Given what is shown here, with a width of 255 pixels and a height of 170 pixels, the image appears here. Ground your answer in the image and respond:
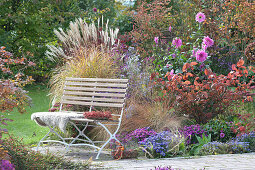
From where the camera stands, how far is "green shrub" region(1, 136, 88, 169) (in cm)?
297

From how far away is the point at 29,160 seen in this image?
3.06m

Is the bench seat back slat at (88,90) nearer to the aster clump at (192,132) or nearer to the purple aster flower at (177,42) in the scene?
the aster clump at (192,132)

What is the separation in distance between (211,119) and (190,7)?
4.07 m

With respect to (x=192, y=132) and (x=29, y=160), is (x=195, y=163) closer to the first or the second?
(x=192, y=132)

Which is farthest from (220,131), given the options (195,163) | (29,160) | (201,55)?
(29,160)

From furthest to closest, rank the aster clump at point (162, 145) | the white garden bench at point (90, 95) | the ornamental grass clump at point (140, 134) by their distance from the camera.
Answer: the white garden bench at point (90, 95) → the ornamental grass clump at point (140, 134) → the aster clump at point (162, 145)

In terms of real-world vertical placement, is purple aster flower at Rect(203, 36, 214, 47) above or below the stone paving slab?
above

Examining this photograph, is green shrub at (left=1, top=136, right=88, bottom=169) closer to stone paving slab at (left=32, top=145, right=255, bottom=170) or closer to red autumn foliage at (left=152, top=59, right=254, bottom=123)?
stone paving slab at (left=32, top=145, right=255, bottom=170)

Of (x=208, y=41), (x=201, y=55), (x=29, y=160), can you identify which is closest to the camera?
(x=29, y=160)

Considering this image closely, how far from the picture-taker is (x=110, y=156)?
4406mm

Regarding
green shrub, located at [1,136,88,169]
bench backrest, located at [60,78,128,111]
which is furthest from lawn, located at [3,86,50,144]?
green shrub, located at [1,136,88,169]

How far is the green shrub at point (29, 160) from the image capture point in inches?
117

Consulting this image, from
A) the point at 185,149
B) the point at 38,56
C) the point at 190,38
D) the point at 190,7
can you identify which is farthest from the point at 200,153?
the point at 38,56

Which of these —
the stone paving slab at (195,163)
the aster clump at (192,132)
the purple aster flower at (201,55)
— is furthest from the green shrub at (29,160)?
the purple aster flower at (201,55)
